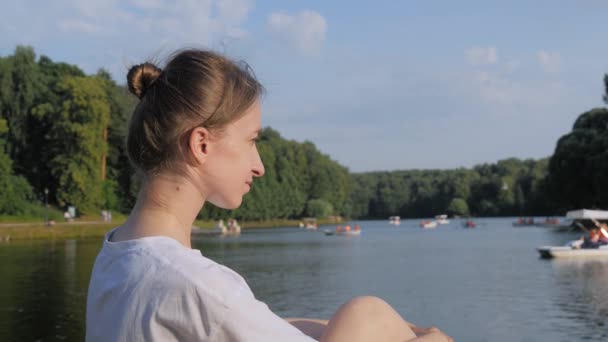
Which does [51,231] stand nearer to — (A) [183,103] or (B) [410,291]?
(B) [410,291]

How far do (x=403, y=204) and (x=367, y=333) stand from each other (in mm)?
156972

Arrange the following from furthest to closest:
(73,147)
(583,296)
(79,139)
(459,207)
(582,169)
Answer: (459,207) → (73,147) → (79,139) → (582,169) → (583,296)

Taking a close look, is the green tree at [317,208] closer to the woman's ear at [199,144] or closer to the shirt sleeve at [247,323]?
the woman's ear at [199,144]

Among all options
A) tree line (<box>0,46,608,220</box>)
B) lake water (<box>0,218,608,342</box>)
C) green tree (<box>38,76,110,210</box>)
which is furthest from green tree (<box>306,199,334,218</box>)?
lake water (<box>0,218,608,342</box>)

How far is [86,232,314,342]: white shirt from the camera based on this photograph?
1.17m

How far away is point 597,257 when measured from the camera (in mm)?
29203

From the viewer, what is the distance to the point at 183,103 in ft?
4.67

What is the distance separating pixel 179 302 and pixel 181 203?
0.35 meters

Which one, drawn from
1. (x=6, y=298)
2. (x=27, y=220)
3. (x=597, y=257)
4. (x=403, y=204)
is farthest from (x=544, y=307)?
(x=403, y=204)

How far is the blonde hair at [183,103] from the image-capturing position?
1428 millimetres

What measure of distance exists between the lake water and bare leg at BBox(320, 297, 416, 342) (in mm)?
11248

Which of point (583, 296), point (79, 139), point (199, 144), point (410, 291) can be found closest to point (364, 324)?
point (199, 144)

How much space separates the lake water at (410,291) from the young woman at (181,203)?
36.8 ft

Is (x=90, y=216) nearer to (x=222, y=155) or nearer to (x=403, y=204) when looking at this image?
(x=222, y=155)
